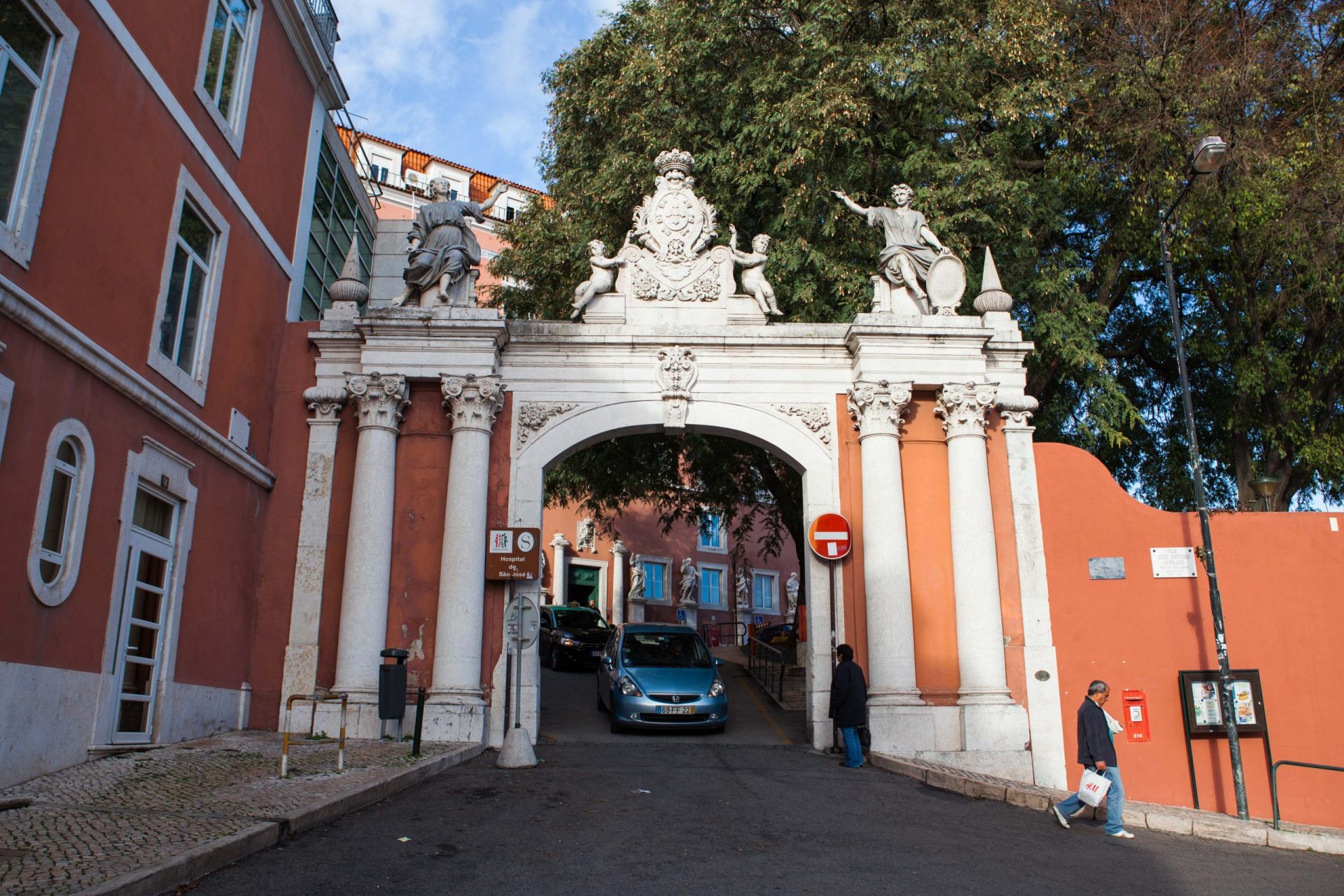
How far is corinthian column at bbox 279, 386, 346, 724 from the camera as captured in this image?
12.3m

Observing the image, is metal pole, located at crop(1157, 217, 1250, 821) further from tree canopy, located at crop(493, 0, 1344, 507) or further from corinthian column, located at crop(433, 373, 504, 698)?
corinthian column, located at crop(433, 373, 504, 698)

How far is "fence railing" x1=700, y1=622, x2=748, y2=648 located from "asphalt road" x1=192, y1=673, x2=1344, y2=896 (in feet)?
75.4

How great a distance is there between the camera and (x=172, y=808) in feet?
22.4

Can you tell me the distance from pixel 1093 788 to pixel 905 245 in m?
7.57

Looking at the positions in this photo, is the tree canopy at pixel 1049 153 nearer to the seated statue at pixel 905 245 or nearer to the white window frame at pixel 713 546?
the seated statue at pixel 905 245

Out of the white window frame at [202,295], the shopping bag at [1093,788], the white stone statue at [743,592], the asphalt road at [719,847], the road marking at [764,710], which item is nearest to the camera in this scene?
the asphalt road at [719,847]

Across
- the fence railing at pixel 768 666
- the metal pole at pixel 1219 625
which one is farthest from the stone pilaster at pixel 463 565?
the metal pole at pixel 1219 625

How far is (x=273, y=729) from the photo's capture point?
12070mm

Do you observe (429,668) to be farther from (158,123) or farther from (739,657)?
(739,657)

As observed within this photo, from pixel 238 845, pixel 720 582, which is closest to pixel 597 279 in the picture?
pixel 238 845

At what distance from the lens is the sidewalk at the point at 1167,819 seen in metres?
8.73

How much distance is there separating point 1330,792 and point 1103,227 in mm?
9861

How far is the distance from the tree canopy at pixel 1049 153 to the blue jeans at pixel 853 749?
6.72 meters

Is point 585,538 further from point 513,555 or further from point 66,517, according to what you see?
point 66,517
